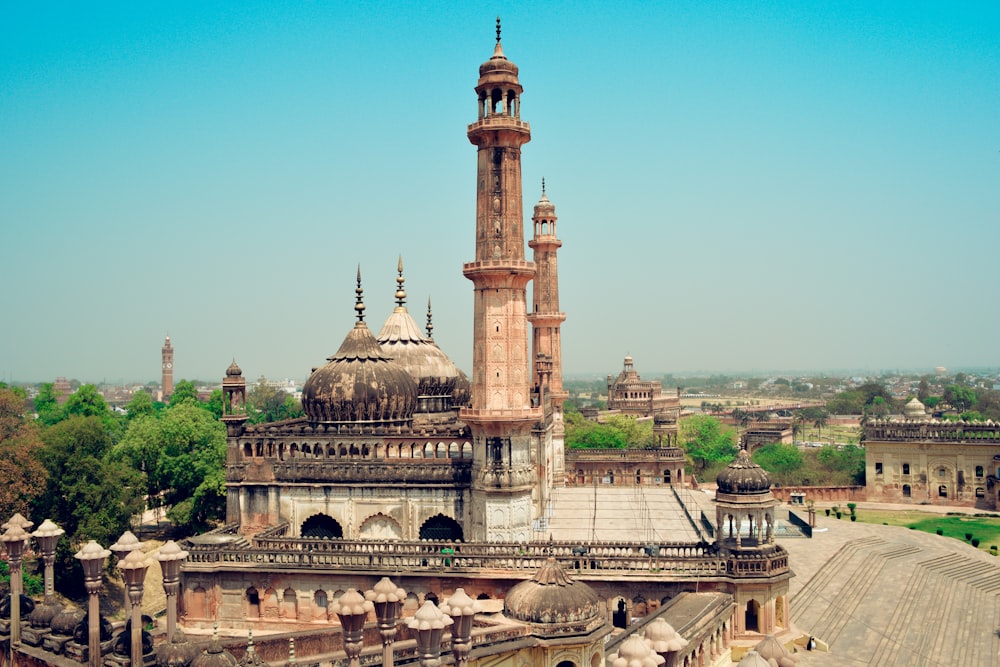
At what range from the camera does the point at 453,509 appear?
1358 inches

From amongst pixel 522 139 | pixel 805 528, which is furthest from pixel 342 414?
pixel 805 528

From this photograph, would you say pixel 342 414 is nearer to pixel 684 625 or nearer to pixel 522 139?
pixel 522 139

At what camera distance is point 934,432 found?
62.1 metres

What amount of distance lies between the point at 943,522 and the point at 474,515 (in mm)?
34904

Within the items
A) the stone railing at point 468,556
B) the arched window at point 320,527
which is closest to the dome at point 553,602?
the stone railing at point 468,556

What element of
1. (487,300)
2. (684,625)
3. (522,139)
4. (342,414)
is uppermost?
(522,139)

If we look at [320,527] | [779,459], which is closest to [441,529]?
[320,527]

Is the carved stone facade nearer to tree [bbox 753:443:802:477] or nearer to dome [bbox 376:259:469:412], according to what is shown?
tree [bbox 753:443:802:477]

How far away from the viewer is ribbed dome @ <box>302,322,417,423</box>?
3750 centimetres

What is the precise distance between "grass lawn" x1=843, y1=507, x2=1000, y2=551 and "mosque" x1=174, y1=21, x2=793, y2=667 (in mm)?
18498

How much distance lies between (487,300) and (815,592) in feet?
56.0

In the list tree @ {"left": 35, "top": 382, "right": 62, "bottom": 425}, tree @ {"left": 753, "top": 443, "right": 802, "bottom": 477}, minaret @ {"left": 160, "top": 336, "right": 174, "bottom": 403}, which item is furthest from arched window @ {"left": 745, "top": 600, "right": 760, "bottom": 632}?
minaret @ {"left": 160, "top": 336, "right": 174, "bottom": 403}

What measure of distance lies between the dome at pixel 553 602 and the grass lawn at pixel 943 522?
112 ft

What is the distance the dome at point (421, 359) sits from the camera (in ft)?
146
